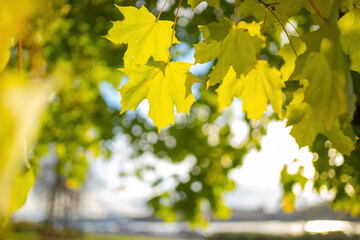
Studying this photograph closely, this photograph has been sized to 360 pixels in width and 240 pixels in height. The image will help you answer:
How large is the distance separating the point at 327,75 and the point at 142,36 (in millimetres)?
562

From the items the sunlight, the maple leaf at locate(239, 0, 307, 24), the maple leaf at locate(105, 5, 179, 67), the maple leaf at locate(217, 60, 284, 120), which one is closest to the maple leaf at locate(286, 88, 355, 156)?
the maple leaf at locate(217, 60, 284, 120)

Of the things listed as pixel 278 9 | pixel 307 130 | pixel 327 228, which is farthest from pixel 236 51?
pixel 327 228

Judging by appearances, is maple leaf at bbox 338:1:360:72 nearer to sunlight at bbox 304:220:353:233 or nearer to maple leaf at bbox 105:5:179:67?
maple leaf at bbox 105:5:179:67

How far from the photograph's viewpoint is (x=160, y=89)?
0.92 meters

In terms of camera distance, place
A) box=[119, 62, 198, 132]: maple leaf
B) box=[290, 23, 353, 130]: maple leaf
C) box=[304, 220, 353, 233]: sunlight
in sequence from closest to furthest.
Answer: box=[290, 23, 353, 130]: maple leaf < box=[119, 62, 198, 132]: maple leaf < box=[304, 220, 353, 233]: sunlight

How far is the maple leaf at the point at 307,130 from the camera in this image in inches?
A: 30.7

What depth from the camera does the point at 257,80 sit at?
3.28 feet

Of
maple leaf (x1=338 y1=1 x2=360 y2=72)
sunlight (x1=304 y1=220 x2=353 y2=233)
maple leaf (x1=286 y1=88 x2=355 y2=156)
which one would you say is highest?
maple leaf (x1=338 y1=1 x2=360 y2=72)

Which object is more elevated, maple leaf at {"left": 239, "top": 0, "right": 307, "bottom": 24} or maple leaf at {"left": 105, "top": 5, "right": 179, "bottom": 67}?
maple leaf at {"left": 239, "top": 0, "right": 307, "bottom": 24}

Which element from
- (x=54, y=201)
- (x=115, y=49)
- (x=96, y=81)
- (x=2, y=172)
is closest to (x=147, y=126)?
(x=96, y=81)

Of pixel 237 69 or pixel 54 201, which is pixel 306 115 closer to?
pixel 237 69

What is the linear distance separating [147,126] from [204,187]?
118 cm

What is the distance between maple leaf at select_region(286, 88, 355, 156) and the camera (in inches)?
30.7

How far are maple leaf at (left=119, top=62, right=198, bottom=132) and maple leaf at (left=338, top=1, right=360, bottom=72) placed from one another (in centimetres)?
40
